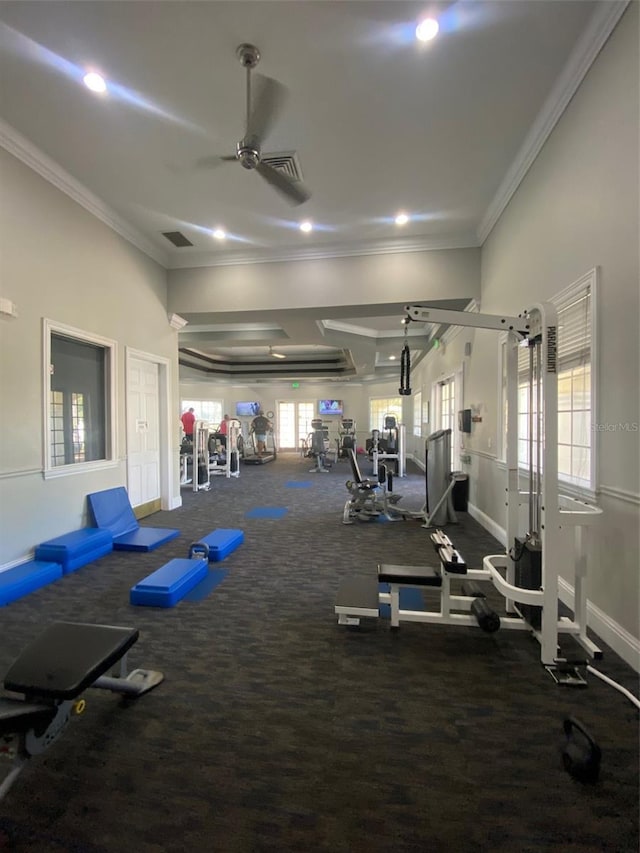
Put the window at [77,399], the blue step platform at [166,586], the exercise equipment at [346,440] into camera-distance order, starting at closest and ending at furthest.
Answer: the blue step platform at [166,586] → the window at [77,399] → the exercise equipment at [346,440]

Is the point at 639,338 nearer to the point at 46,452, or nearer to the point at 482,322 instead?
the point at 482,322

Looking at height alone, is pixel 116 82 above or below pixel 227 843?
above

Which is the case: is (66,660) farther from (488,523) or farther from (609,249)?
(488,523)

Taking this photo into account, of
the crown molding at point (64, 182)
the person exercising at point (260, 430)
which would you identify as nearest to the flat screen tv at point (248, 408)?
the person exercising at point (260, 430)

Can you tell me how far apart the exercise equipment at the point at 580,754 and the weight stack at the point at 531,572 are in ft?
2.44

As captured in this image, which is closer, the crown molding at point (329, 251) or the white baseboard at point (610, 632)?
the white baseboard at point (610, 632)

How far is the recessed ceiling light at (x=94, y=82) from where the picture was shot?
2561 millimetres

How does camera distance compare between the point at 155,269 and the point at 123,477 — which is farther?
the point at 155,269

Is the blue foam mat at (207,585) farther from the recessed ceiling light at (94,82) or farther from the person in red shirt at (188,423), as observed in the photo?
the person in red shirt at (188,423)

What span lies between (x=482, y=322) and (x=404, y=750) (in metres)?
2.12

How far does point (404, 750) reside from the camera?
5.13 ft

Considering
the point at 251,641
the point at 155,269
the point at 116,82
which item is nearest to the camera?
the point at 251,641

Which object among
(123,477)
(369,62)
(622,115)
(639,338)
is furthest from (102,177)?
(639,338)

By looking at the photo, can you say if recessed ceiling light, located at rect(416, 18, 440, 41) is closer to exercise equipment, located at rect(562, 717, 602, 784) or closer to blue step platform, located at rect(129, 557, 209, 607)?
exercise equipment, located at rect(562, 717, 602, 784)
